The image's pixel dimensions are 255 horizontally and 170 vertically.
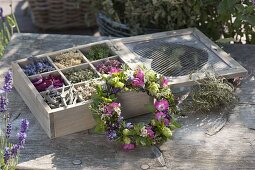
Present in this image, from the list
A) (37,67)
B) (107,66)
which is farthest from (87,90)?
(37,67)

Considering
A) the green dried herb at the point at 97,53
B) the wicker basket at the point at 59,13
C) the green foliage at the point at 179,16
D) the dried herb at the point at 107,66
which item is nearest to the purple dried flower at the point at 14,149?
the dried herb at the point at 107,66


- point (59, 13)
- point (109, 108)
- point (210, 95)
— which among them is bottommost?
point (59, 13)

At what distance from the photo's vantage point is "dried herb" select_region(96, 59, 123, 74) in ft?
8.70

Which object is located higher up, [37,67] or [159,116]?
[37,67]

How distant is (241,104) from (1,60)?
134cm

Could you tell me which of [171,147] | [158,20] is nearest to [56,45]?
[158,20]

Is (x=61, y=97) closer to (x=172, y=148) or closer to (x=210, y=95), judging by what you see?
(x=172, y=148)

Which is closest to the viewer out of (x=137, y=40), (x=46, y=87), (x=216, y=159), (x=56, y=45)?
(x=216, y=159)

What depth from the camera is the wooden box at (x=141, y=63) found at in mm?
2404

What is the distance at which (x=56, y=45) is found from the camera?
129 inches

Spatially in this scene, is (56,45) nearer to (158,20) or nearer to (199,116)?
(158,20)

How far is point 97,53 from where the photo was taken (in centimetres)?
283

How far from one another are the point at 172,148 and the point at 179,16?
114 centimetres

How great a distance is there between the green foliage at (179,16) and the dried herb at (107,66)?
0.71 meters
